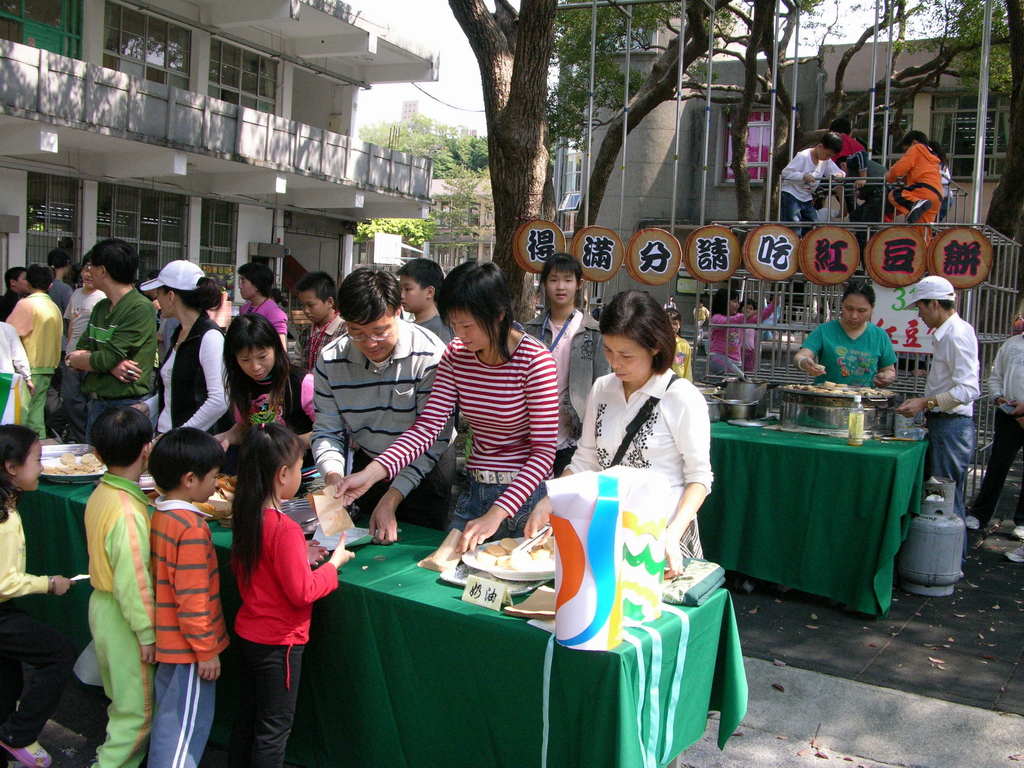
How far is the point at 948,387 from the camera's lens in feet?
16.3

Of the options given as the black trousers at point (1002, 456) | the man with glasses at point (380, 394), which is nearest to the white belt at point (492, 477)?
the man with glasses at point (380, 394)

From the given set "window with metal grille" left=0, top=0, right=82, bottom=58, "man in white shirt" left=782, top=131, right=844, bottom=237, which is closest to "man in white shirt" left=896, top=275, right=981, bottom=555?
"man in white shirt" left=782, top=131, right=844, bottom=237

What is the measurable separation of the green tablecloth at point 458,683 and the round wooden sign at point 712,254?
12.9 feet

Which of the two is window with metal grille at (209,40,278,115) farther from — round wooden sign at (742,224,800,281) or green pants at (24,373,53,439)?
round wooden sign at (742,224,800,281)

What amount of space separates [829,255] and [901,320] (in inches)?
25.6

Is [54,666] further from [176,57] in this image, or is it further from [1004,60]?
[1004,60]

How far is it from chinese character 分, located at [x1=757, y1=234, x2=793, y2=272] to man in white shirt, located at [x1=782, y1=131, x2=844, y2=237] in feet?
6.07

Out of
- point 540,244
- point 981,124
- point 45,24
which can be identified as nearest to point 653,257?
point 540,244

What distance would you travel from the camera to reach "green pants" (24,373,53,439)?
18.0 ft

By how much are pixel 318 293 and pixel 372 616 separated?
2317mm

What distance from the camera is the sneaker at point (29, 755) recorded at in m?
2.72

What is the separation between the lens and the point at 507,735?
214 cm

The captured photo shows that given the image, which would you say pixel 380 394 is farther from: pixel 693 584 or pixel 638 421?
pixel 693 584

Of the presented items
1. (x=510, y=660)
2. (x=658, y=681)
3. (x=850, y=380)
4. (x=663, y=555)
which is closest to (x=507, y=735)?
(x=510, y=660)
